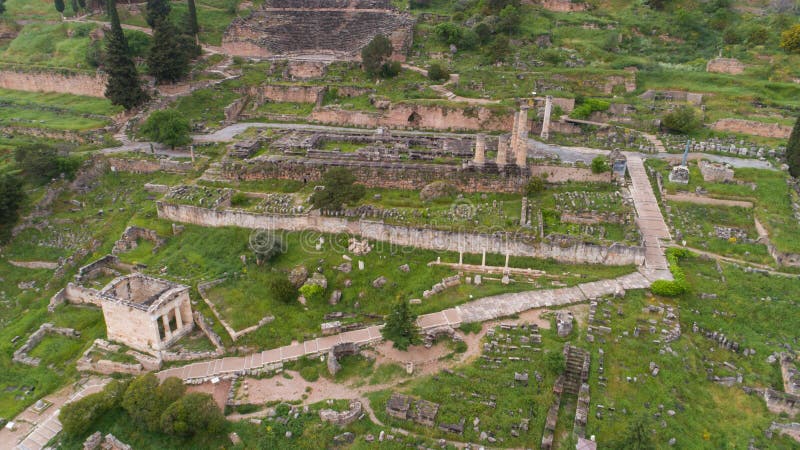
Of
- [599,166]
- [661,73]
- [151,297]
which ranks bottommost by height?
[151,297]

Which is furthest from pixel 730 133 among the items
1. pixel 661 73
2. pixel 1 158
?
pixel 1 158

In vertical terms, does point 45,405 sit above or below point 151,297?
below

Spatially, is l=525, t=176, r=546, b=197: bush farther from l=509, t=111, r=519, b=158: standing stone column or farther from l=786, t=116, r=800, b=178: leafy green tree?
l=786, t=116, r=800, b=178: leafy green tree

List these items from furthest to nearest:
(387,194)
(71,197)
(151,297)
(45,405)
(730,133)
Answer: (730,133) → (71,197) → (387,194) → (151,297) → (45,405)

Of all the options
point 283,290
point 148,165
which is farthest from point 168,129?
point 283,290

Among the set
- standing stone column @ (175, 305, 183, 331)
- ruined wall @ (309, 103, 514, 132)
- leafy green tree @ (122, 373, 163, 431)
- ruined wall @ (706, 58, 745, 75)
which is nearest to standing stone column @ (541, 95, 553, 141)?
ruined wall @ (309, 103, 514, 132)

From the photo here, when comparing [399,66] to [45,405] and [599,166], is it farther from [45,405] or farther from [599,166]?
[45,405]

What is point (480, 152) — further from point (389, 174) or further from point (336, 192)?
point (336, 192)

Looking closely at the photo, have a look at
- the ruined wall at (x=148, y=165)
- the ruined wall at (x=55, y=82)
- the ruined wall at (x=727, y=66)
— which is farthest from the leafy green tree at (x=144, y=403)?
the ruined wall at (x=727, y=66)

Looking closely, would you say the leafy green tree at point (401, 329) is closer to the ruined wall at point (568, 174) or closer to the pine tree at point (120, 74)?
the ruined wall at point (568, 174)
